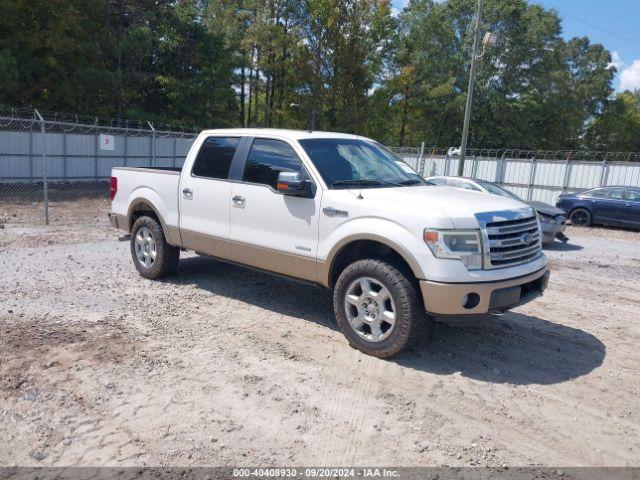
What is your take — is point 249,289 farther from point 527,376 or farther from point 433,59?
point 433,59

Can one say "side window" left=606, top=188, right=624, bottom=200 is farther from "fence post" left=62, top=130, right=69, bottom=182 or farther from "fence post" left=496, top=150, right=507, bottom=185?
"fence post" left=62, top=130, right=69, bottom=182

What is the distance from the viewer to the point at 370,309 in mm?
5055

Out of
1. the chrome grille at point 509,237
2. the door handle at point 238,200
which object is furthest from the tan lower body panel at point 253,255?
the chrome grille at point 509,237

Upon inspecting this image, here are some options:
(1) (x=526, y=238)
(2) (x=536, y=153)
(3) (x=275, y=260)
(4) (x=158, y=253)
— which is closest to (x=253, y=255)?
(3) (x=275, y=260)

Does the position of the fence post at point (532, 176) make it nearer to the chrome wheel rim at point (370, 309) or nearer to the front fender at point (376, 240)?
the front fender at point (376, 240)

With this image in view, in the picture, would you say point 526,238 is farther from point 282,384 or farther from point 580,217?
point 580,217

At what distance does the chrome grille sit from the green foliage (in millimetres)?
23979

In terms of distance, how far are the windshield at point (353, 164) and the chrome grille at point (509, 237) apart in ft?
4.13

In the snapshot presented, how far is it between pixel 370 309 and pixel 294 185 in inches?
53.9

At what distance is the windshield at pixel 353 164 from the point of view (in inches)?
222

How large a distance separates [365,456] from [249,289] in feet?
13.2

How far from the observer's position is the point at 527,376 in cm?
487

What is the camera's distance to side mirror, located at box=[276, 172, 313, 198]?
5312 millimetres

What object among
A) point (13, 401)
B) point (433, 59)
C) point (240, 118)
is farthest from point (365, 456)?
point (433, 59)
